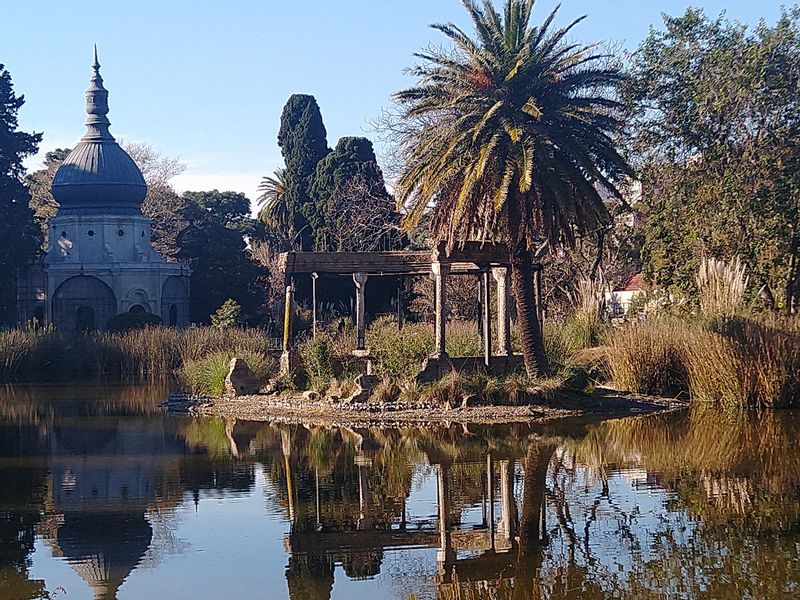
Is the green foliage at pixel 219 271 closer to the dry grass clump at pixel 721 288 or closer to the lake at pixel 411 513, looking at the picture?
the dry grass clump at pixel 721 288

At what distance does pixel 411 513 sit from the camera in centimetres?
1196

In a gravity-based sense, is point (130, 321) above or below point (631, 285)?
below

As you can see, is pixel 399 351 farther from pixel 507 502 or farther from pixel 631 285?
pixel 631 285

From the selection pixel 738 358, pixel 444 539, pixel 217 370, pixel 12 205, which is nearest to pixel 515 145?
pixel 738 358

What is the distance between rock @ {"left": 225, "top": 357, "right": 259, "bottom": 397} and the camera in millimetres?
24719

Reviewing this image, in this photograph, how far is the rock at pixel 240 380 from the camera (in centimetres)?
2472

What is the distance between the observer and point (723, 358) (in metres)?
21.5

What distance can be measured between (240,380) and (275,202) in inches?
1404

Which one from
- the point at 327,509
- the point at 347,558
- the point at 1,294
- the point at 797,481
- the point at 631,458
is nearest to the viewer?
the point at 347,558

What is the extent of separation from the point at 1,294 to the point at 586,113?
105ft

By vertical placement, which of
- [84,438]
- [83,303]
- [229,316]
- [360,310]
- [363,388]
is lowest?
[84,438]

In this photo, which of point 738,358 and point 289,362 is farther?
point 289,362

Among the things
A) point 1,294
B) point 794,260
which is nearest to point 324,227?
point 1,294

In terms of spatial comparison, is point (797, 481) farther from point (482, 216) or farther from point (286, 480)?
point (482, 216)
